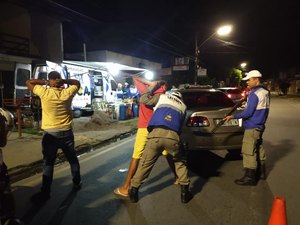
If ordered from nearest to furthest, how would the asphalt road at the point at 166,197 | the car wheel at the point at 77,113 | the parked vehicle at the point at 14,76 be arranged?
1. the asphalt road at the point at 166,197
2. the parked vehicle at the point at 14,76
3. the car wheel at the point at 77,113

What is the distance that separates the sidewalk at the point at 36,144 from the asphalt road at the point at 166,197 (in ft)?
1.87

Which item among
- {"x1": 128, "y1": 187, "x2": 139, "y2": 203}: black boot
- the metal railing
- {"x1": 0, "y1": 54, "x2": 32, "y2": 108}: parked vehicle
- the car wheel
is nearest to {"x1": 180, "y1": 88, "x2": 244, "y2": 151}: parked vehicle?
{"x1": 128, "y1": 187, "x2": 139, "y2": 203}: black boot

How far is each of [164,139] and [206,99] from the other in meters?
3.60

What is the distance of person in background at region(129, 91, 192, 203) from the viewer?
4.70 m

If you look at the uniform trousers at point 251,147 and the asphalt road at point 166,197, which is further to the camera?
the uniform trousers at point 251,147

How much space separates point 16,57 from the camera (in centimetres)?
1694

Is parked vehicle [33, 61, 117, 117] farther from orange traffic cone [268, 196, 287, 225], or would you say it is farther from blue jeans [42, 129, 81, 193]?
orange traffic cone [268, 196, 287, 225]

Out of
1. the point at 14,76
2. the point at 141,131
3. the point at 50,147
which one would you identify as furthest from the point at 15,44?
the point at 141,131

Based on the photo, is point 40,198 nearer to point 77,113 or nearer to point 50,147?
point 50,147

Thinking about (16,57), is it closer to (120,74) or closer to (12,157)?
(120,74)

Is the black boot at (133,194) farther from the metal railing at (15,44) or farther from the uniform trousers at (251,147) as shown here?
the metal railing at (15,44)

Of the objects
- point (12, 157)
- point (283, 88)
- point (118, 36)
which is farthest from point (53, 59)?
point (283, 88)

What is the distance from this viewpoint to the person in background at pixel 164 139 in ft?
15.4

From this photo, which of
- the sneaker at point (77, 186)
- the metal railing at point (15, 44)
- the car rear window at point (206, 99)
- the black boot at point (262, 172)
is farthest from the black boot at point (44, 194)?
the metal railing at point (15, 44)
